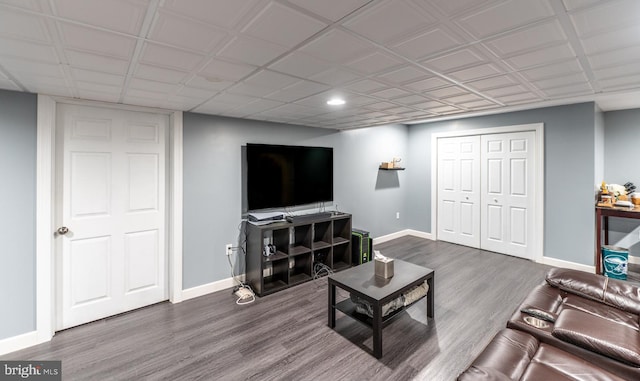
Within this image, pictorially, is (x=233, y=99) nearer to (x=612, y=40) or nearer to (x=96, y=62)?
(x=96, y=62)

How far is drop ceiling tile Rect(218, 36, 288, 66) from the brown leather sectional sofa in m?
1.87

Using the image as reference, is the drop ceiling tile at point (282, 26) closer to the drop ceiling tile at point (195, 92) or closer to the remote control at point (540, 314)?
the drop ceiling tile at point (195, 92)

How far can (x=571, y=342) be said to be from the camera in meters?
1.54

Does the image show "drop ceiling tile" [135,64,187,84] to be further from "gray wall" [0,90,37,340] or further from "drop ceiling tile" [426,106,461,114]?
"drop ceiling tile" [426,106,461,114]

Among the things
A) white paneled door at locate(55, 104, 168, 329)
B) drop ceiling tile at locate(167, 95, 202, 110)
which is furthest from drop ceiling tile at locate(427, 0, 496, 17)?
white paneled door at locate(55, 104, 168, 329)

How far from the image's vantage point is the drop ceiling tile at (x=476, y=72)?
1858 mm

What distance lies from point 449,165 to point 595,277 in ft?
11.0

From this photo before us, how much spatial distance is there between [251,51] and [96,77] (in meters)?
1.25

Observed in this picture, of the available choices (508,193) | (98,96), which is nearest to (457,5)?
(98,96)

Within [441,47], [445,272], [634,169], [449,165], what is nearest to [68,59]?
[441,47]

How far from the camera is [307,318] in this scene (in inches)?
110

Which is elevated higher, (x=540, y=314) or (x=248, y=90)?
(x=248, y=90)

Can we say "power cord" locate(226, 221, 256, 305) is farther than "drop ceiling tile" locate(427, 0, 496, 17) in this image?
Yes

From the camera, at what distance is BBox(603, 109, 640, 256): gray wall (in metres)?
4.06
